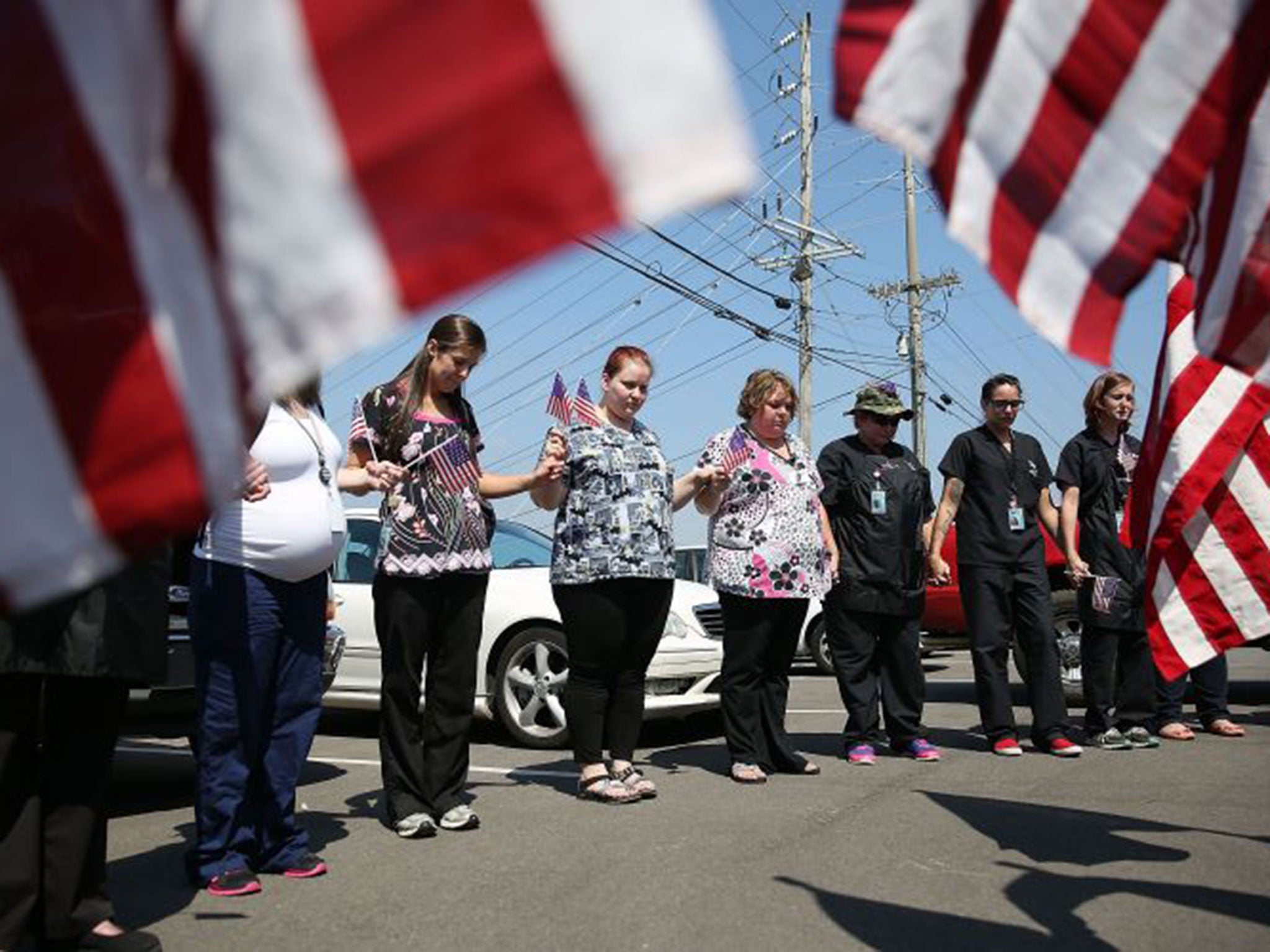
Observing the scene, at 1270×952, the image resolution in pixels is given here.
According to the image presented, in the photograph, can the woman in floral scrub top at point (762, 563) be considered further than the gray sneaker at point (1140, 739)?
No

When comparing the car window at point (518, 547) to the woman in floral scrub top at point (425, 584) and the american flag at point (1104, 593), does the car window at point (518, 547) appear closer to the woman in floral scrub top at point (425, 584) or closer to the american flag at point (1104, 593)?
the woman in floral scrub top at point (425, 584)

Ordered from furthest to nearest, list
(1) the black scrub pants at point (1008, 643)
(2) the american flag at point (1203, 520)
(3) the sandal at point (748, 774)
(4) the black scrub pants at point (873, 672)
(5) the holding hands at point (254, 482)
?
1. (1) the black scrub pants at point (1008, 643)
2. (4) the black scrub pants at point (873, 672)
3. (3) the sandal at point (748, 774)
4. (5) the holding hands at point (254, 482)
5. (2) the american flag at point (1203, 520)

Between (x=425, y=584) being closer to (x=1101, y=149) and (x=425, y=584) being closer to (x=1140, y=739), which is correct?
(x=1101, y=149)

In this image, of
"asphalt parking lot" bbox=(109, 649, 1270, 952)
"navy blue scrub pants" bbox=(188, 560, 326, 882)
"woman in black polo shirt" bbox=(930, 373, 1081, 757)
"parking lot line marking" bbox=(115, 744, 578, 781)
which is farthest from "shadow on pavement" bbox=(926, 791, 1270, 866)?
"navy blue scrub pants" bbox=(188, 560, 326, 882)

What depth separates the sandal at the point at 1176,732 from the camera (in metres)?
6.92

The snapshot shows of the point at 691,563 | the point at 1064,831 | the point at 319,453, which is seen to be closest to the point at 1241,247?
the point at 319,453

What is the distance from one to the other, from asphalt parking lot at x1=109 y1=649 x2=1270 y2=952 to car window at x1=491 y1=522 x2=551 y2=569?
5.77ft

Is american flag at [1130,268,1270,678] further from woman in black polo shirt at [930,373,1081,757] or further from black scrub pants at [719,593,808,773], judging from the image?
woman in black polo shirt at [930,373,1081,757]

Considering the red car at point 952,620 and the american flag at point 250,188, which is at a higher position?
the american flag at point 250,188

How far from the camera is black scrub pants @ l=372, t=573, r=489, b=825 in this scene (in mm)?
4715

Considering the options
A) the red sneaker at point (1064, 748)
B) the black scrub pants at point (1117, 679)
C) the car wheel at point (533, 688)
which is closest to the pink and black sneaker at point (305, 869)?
the car wheel at point (533, 688)

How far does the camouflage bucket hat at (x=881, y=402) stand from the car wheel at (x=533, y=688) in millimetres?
2215

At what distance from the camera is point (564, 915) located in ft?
11.7

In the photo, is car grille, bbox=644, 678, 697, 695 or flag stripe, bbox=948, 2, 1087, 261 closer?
flag stripe, bbox=948, 2, 1087, 261
